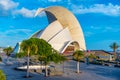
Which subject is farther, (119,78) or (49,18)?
(49,18)

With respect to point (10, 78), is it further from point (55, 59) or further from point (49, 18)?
point (49, 18)

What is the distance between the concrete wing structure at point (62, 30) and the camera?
74.9 meters

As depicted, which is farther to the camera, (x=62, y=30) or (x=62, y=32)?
(x=62, y=32)

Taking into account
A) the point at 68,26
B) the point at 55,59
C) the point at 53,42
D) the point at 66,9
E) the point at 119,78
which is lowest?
the point at 119,78

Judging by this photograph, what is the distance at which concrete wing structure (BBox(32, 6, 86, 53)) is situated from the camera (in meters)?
74.9

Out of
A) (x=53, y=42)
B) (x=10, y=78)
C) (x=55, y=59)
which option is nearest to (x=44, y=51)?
(x=55, y=59)

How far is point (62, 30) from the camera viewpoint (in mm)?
76125

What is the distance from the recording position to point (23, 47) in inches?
1184

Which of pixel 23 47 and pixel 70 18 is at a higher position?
pixel 70 18

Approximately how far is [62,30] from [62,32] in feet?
1.97

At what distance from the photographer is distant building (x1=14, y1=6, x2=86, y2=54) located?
7500 centimetres

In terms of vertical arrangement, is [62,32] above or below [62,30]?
below

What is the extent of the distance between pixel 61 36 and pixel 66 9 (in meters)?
9.03

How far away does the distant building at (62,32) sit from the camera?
246 feet
